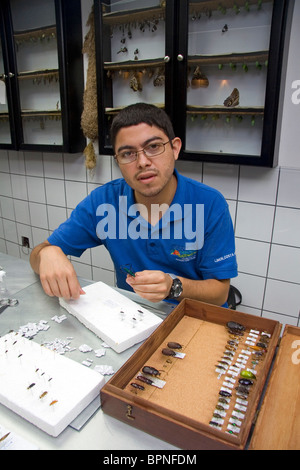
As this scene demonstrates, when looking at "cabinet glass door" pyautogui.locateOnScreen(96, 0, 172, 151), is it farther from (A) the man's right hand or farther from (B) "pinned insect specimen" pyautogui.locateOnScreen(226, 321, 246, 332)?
(B) "pinned insect specimen" pyautogui.locateOnScreen(226, 321, 246, 332)

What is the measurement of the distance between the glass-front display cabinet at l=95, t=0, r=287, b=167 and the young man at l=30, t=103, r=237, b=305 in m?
0.52

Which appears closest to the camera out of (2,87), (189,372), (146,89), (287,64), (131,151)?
(189,372)

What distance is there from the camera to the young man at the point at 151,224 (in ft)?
3.75

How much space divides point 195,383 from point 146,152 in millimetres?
771

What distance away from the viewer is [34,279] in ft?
4.15

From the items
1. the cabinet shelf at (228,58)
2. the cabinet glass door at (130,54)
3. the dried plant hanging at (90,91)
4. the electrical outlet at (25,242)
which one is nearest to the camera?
the cabinet shelf at (228,58)

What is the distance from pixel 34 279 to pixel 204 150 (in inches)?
45.3

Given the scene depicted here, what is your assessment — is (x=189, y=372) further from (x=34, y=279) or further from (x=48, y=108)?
(x=48, y=108)

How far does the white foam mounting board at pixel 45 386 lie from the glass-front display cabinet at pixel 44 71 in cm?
165

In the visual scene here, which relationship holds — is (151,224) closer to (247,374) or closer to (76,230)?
→ (76,230)

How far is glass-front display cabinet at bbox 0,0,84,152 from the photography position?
2.01 meters

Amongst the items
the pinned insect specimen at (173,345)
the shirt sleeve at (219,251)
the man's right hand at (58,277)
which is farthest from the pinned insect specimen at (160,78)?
the pinned insect specimen at (173,345)

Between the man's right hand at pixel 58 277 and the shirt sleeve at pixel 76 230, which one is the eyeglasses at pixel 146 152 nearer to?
the shirt sleeve at pixel 76 230
